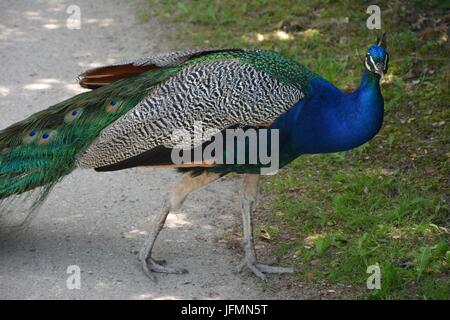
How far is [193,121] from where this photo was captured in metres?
4.48

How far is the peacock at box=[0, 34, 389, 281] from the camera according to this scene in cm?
445

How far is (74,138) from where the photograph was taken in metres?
4.68

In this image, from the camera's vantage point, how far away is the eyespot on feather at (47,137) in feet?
15.5

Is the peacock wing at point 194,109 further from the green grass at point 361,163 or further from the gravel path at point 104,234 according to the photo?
the green grass at point 361,163

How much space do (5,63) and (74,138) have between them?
319 cm

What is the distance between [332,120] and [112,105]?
122cm

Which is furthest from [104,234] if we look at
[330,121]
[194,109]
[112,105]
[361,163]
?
[361,163]

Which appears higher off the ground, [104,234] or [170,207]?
[170,207]

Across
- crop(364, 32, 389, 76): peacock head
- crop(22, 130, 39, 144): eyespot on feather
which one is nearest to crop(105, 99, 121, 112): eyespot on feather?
crop(22, 130, 39, 144): eyespot on feather

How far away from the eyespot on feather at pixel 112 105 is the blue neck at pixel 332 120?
903mm

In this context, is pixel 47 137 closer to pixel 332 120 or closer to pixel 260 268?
pixel 260 268

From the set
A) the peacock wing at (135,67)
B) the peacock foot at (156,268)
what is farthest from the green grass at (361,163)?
the peacock wing at (135,67)

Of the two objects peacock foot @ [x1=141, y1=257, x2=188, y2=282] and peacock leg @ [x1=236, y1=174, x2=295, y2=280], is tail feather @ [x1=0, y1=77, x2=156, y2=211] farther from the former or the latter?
peacock leg @ [x1=236, y1=174, x2=295, y2=280]
